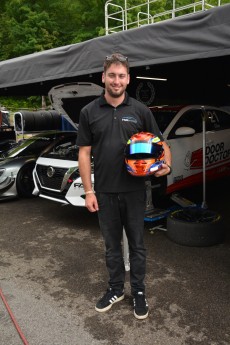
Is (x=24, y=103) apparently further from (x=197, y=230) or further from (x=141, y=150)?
(x=141, y=150)

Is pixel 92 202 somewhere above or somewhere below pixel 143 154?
below

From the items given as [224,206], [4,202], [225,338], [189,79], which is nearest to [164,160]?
[225,338]

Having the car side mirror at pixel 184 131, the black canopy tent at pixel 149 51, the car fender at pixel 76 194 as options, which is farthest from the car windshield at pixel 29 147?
the car side mirror at pixel 184 131

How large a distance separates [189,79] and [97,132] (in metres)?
5.82

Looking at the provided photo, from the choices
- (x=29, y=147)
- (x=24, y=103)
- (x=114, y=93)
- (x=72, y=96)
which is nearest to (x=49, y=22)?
(x=24, y=103)

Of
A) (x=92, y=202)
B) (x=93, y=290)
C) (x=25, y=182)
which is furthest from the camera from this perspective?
(x=25, y=182)

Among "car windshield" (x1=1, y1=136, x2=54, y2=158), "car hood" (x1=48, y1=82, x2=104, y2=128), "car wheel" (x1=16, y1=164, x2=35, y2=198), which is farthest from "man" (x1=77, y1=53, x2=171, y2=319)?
"car windshield" (x1=1, y1=136, x2=54, y2=158)

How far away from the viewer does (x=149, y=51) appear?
12.8 feet

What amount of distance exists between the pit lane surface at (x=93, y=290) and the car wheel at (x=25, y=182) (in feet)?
5.41

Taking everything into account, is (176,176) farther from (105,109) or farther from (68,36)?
(68,36)

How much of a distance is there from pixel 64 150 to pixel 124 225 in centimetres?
361

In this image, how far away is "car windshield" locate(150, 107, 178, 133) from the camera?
5.70 metres

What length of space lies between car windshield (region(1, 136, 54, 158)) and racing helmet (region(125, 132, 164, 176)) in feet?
16.8

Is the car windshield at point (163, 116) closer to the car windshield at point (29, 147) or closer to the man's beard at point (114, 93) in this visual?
the car windshield at point (29, 147)
